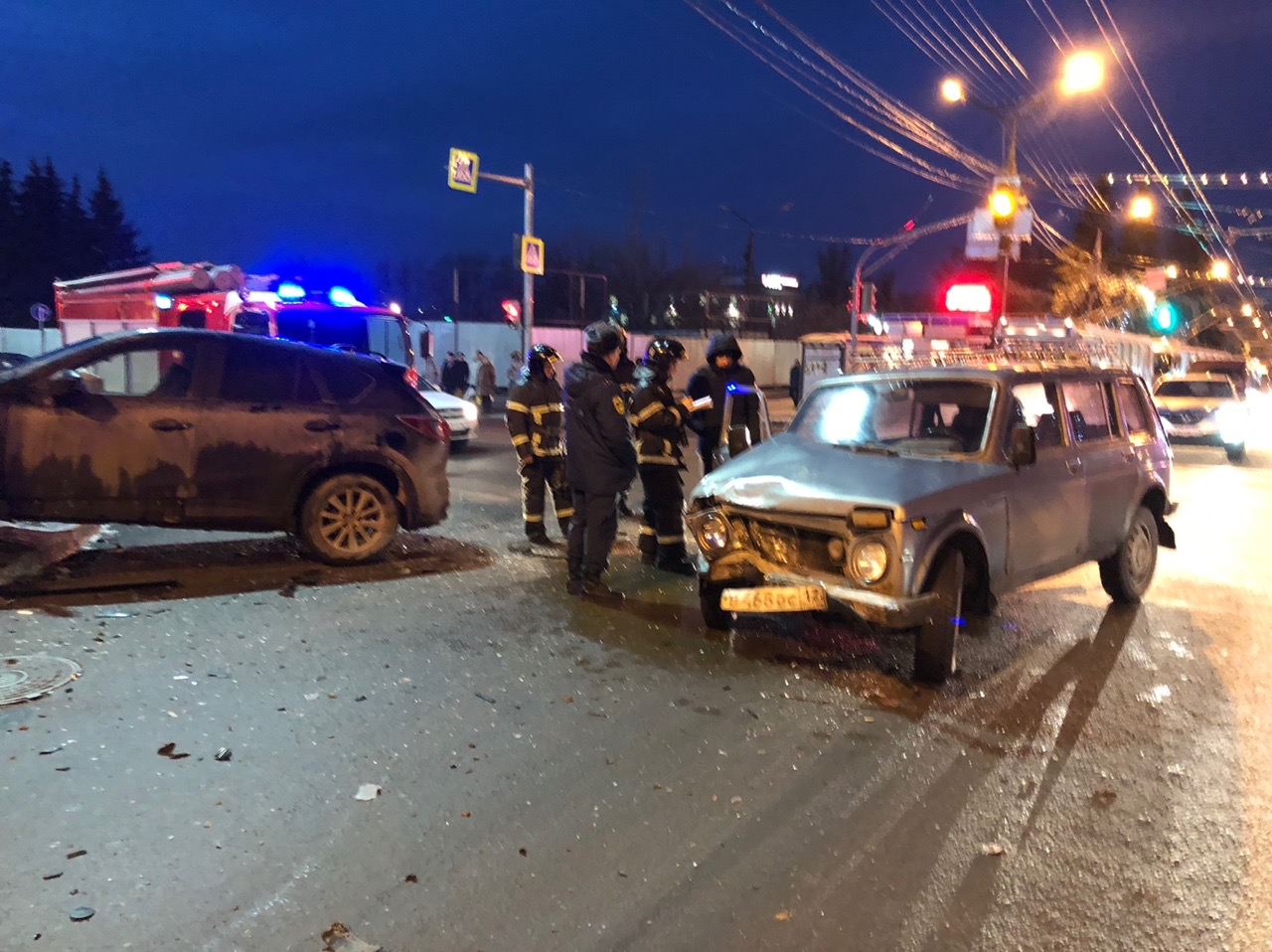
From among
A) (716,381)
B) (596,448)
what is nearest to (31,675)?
(596,448)

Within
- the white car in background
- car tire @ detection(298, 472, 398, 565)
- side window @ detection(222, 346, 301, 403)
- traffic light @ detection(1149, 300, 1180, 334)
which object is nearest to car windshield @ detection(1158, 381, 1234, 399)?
traffic light @ detection(1149, 300, 1180, 334)

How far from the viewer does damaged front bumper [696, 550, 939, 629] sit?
480 cm

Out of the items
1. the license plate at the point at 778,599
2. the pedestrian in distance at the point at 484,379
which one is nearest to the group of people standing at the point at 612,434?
the license plate at the point at 778,599

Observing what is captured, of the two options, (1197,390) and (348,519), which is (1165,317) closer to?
(1197,390)

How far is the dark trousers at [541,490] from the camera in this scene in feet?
28.1

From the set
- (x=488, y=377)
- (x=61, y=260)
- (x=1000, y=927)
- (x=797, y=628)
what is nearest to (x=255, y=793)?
(x=1000, y=927)

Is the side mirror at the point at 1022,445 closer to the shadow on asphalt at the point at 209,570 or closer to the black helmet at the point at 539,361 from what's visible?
the black helmet at the point at 539,361

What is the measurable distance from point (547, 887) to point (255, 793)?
4.47 ft

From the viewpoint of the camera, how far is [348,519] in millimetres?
7520

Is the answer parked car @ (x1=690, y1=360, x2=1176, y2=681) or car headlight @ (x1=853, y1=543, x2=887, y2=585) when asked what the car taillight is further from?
car headlight @ (x1=853, y1=543, x2=887, y2=585)

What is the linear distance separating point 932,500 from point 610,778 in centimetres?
224

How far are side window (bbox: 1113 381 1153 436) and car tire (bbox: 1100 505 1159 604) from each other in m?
0.61

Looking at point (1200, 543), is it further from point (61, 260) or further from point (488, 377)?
point (61, 260)

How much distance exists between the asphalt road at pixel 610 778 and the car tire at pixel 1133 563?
26cm
